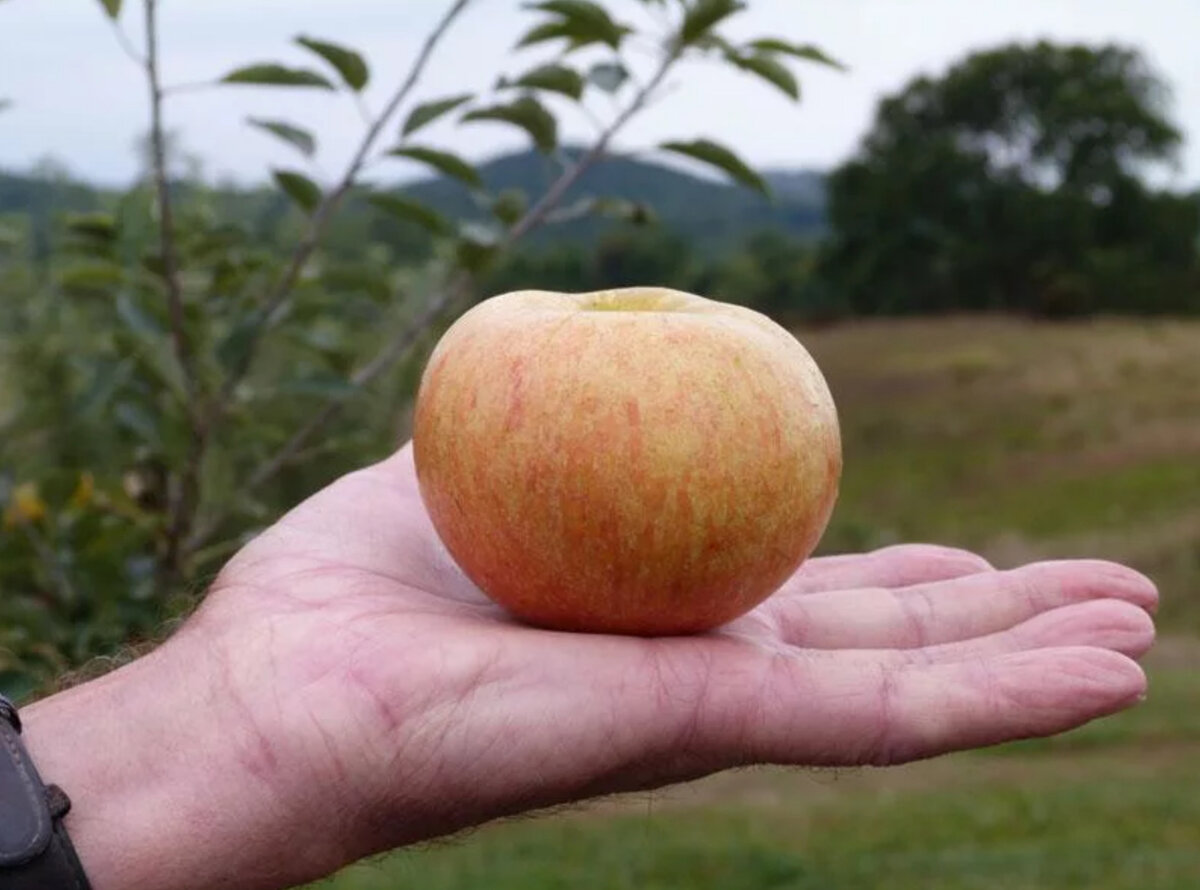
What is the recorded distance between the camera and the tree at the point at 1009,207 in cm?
2816

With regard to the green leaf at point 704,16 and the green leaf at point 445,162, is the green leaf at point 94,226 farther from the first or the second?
the green leaf at point 704,16

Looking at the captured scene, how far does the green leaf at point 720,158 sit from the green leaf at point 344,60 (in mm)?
508

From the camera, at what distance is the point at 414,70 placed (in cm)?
246

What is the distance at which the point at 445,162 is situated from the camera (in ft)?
8.67

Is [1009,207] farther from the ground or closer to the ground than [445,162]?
closer to the ground

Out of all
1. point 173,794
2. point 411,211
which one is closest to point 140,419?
point 411,211

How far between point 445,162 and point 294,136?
25cm

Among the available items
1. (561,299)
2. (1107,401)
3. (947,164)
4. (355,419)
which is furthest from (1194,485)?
(561,299)

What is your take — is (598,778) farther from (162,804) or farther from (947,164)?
(947,164)

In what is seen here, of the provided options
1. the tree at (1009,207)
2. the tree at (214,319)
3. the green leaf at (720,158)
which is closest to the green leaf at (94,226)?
the tree at (214,319)

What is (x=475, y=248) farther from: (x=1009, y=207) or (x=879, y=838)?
(x=1009, y=207)

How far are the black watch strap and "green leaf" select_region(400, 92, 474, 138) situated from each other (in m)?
1.13

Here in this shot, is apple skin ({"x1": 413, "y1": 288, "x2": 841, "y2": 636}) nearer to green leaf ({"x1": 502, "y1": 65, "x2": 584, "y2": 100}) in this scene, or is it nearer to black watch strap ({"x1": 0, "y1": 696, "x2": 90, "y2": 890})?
black watch strap ({"x1": 0, "y1": 696, "x2": 90, "y2": 890})

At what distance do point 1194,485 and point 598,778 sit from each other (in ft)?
59.0
